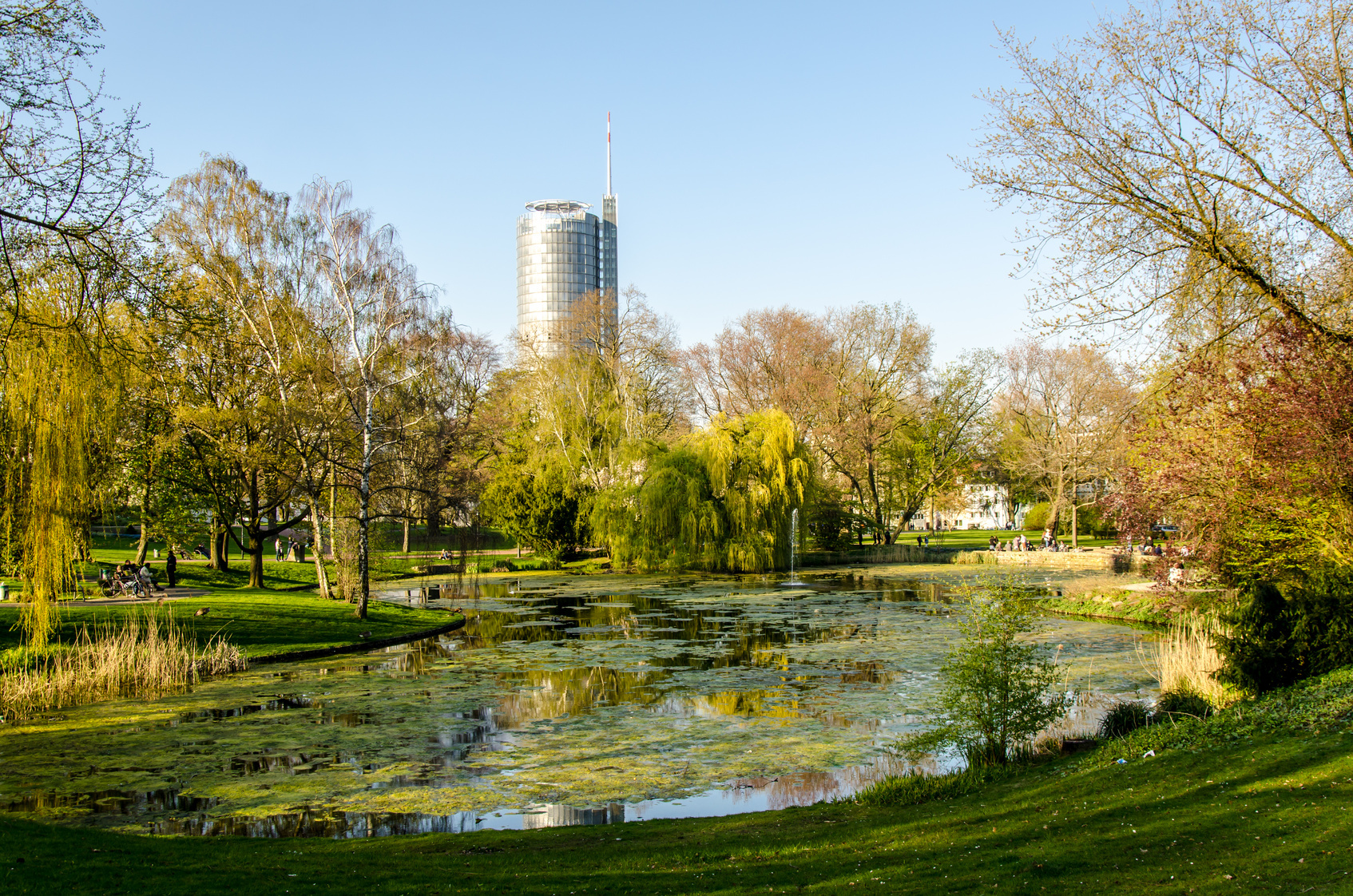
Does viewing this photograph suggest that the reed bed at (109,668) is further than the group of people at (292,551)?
No

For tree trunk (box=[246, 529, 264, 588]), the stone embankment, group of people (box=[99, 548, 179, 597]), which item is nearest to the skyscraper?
the stone embankment

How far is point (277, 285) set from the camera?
2867 cm

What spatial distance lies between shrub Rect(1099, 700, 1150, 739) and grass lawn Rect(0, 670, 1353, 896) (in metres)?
1.95

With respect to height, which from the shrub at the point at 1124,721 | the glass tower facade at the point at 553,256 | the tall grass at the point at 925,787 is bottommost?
the tall grass at the point at 925,787

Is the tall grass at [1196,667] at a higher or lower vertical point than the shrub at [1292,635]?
lower

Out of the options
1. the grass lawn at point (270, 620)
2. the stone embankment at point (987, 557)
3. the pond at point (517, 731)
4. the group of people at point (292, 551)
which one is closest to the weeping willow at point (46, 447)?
the pond at point (517, 731)

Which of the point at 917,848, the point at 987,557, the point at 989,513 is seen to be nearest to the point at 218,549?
the point at 987,557

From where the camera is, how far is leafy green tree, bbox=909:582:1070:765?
954cm

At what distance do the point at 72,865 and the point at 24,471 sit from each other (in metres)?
8.01

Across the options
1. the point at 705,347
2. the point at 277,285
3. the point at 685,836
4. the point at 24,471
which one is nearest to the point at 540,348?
the point at 705,347

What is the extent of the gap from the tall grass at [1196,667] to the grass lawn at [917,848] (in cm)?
278

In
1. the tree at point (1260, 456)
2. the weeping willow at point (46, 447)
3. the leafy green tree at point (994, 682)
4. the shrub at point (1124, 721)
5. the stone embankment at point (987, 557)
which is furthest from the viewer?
the stone embankment at point (987, 557)

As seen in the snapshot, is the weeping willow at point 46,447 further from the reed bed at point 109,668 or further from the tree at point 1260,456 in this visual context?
the tree at point 1260,456

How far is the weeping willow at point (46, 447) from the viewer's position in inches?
450
